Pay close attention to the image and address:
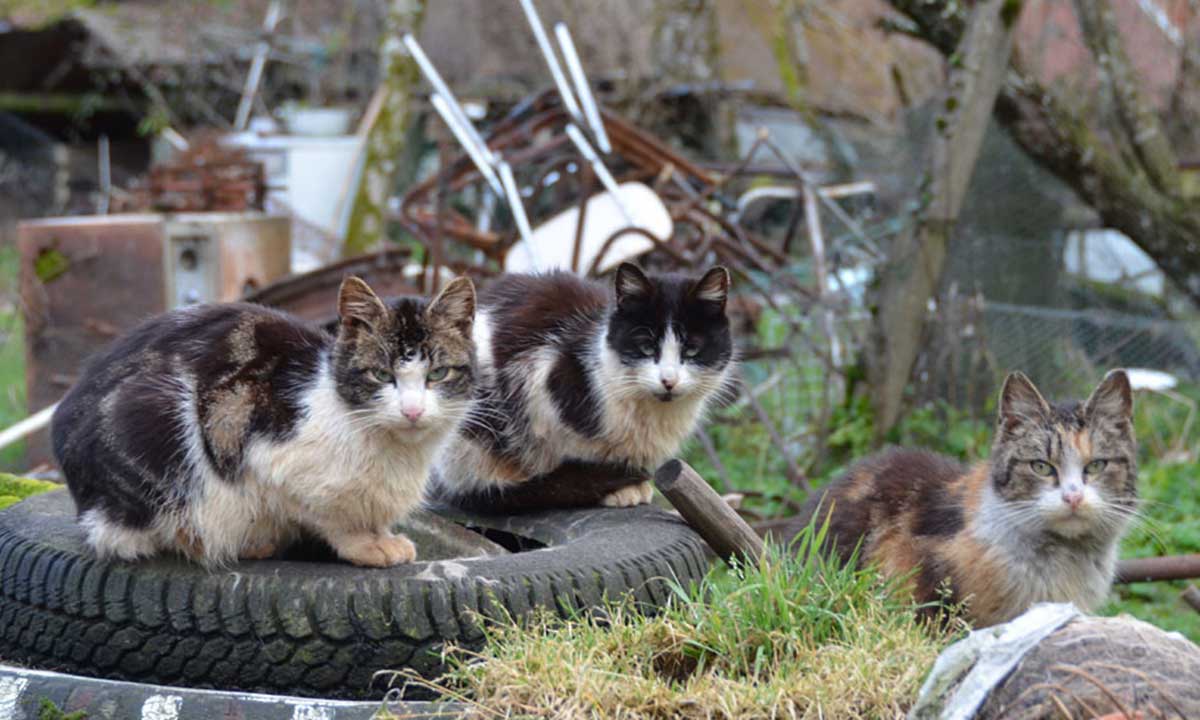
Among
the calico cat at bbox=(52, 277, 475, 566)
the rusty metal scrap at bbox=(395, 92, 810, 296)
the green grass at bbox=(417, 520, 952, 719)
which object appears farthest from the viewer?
the rusty metal scrap at bbox=(395, 92, 810, 296)

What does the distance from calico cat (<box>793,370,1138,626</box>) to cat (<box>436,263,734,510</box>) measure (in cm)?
92

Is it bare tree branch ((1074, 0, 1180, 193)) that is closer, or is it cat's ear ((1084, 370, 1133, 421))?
cat's ear ((1084, 370, 1133, 421))

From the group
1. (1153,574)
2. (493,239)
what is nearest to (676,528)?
(1153,574)

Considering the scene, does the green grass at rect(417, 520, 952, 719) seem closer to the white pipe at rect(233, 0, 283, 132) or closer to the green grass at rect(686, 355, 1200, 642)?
the green grass at rect(686, 355, 1200, 642)

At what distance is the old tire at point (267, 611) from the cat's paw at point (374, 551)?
0.05 m

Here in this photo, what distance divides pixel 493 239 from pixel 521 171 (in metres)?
2.24

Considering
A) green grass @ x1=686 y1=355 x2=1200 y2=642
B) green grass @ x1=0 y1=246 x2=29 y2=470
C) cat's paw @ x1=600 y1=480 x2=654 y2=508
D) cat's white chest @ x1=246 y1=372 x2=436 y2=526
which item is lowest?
green grass @ x1=0 y1=246 x2=29 y2=470

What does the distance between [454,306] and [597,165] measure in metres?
3.22

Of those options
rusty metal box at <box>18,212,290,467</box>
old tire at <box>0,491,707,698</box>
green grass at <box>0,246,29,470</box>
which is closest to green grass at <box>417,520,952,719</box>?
old tire at <box>0,491,707,698</box>

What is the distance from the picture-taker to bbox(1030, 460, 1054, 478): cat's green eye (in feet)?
10.8

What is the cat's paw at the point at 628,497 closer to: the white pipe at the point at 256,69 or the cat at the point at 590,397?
the cat at the point at 590,397

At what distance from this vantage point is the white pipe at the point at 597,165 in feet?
20.1

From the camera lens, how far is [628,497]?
13.1ft

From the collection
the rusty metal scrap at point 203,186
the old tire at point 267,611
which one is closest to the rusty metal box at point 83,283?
the rusty metal scrap at point 203,186
